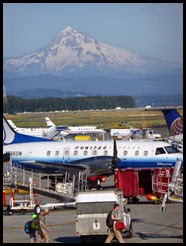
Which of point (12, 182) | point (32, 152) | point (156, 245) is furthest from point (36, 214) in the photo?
point (32, 152)

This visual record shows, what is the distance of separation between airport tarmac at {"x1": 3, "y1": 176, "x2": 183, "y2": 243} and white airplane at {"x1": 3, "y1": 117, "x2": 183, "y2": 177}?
762cm

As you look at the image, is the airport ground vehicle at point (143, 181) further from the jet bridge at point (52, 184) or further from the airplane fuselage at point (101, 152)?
the airplane fuselage at point (101, 152)


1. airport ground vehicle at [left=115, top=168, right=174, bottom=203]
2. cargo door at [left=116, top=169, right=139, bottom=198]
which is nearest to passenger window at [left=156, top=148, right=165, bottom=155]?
airport ground vehicle at [left=115, top=168, right=174, bottom=203]

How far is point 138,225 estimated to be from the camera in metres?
35.3

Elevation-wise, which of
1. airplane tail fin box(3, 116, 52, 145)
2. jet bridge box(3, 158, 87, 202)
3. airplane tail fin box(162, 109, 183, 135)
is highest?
airplane tail fin box(162, 109, 183, 135)

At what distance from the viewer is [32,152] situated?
56312 mm

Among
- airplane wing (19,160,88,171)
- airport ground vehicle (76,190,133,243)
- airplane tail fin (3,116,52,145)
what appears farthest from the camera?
airplane tail fin (3,116,52,145)

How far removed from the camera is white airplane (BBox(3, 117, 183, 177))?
172ft

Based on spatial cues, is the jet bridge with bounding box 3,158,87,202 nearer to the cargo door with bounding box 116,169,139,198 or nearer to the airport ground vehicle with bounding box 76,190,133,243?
the cargo door with bounding box 116,169,139,198

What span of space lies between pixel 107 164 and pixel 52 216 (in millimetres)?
12462

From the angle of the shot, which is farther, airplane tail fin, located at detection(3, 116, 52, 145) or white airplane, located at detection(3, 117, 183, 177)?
airplane tail fin, located at detection(3, 116, 52, 145)

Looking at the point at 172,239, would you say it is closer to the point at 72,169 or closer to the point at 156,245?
the point at 156,245

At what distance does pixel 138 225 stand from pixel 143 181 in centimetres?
446

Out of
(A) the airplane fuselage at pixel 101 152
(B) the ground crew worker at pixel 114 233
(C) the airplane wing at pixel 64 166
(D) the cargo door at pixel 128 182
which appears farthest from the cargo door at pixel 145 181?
(C) the airplane wing at pixel 64 166
